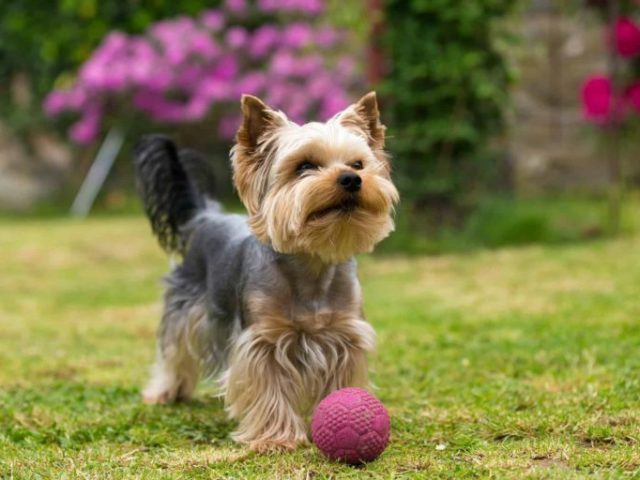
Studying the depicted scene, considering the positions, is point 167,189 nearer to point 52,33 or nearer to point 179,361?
point 179,361

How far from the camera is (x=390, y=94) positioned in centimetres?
1021

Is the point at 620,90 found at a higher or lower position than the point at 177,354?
higher

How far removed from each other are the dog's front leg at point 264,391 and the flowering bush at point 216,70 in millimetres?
10104

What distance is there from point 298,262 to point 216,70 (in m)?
11.6

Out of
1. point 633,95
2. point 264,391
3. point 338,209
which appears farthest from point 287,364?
point 633,95

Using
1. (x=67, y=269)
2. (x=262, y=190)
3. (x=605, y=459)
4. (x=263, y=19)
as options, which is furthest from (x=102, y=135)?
(x=605, y=459)

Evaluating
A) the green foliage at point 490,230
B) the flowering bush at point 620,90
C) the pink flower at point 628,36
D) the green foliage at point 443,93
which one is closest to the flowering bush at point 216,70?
the flowering bush at point 620,90

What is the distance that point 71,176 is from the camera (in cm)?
1727

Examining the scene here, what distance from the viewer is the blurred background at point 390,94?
402 inches

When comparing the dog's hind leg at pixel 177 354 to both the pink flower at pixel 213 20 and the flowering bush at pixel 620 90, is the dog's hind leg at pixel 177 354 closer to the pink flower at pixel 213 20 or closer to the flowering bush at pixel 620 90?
the flowering bush at pixel 620 90

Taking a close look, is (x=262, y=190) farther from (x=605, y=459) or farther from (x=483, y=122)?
(x=483, y=122)

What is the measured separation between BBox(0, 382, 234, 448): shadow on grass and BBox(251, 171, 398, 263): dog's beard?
890 mm

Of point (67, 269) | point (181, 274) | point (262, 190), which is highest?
point (262, 190)

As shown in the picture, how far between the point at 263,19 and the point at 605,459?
1331cm
